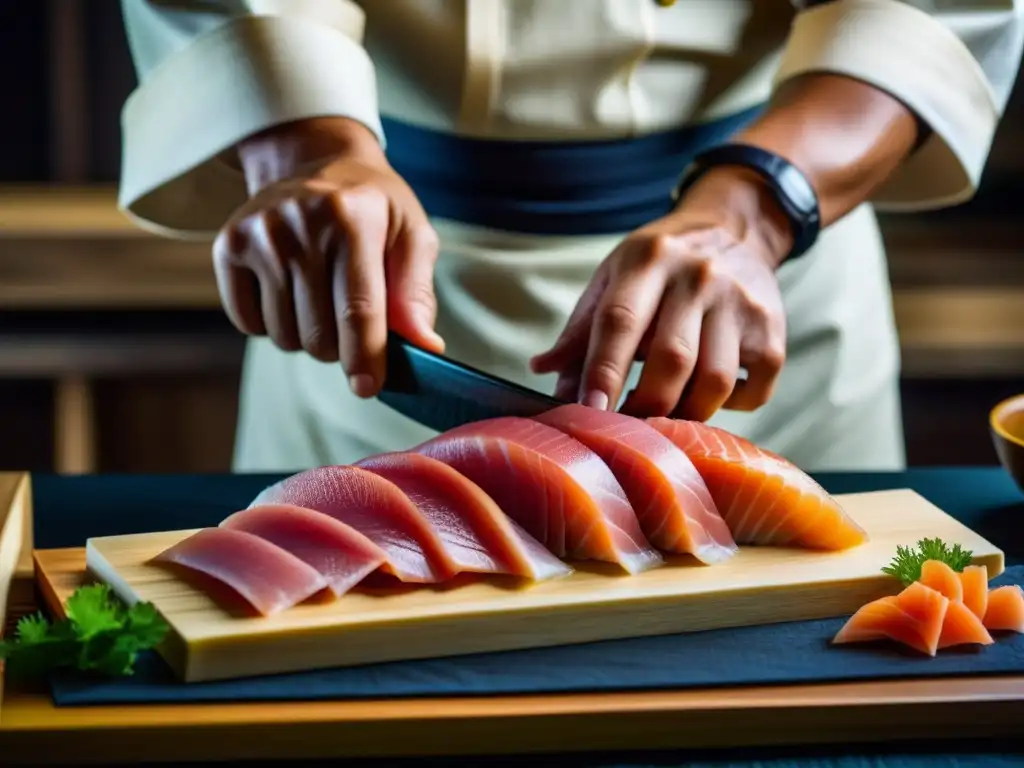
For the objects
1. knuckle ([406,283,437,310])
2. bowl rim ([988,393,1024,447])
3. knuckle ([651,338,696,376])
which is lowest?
bowl rim ([988,393,1024,447])

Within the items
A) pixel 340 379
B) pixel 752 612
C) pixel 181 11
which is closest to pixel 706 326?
pixel 752 612

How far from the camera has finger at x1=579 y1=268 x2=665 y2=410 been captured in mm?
1482

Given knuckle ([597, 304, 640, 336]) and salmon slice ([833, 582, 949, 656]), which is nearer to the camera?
salmon slice ([833, 582, 949, 656])

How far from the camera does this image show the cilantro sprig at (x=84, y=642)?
1.12m

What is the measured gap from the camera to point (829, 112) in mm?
1787

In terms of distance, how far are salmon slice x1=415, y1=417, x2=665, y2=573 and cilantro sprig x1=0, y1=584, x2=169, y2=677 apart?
1.18 ft

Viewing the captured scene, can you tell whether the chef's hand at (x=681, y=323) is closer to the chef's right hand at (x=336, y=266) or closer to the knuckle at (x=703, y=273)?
the knuckle at (x=703, y=273)

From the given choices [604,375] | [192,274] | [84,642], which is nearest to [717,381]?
[604,375]

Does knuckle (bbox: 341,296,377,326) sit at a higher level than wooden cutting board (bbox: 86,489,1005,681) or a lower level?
higher

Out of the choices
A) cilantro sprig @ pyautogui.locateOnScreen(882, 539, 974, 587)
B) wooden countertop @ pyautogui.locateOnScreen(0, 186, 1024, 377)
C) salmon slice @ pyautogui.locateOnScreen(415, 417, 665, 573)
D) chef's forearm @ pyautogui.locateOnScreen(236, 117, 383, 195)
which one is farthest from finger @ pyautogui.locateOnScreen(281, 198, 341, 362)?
wooden countertop @ pyautogui.locateOnScreen(0, 186, 1024, 377)

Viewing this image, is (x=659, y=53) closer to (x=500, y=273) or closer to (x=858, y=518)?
(x=500, y=273)

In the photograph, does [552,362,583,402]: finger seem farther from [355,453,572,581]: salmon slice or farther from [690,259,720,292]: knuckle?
[355,453,572,581]: salmon slice

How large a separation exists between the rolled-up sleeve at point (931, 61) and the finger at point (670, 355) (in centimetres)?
46

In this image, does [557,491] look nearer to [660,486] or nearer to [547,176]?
[660,486]
